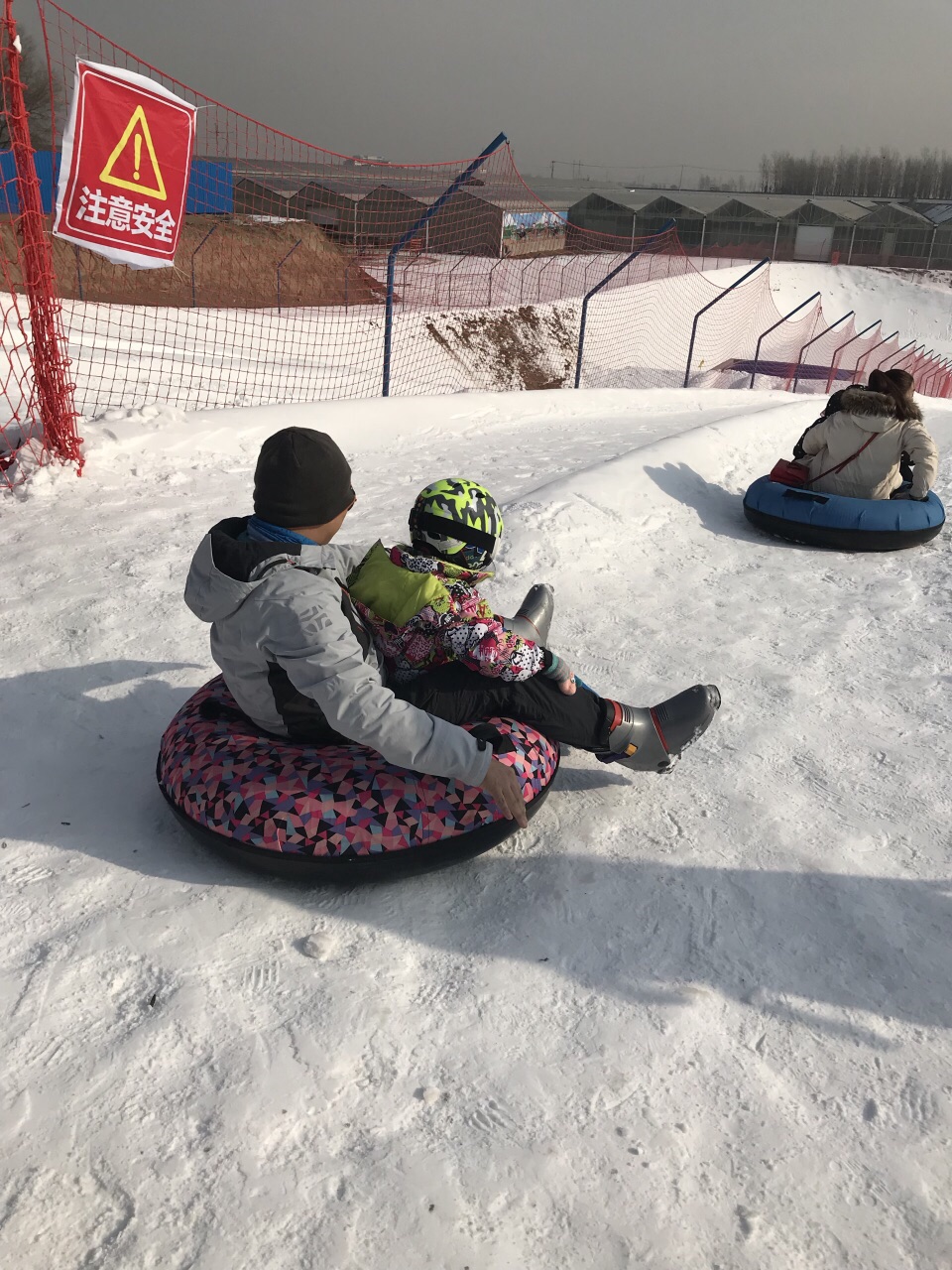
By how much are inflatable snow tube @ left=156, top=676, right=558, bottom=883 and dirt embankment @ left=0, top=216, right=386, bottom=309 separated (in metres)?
16.2

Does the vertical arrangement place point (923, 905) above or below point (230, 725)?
below

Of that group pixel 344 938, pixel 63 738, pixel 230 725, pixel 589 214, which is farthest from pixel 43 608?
pixel 589 214

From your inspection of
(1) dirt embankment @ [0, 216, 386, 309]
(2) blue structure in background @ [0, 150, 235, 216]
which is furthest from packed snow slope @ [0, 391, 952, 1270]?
(1) dirt embankment @ [0, 216, 386, 309]

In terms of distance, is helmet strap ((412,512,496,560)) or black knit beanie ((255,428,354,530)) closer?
black knit beanie ((255,428,354,530))

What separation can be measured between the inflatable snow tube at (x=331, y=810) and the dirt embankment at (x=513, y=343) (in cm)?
1539

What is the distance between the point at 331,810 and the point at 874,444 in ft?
14.3

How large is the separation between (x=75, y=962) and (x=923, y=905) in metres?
2.21

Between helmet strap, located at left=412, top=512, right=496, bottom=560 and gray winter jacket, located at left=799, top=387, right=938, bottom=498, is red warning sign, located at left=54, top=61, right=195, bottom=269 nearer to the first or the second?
helmet strap, located at left=412, top=512, right=496, bottom=560

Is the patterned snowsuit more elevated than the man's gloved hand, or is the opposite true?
the patterned snowsuit

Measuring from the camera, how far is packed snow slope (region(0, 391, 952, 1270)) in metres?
1.67

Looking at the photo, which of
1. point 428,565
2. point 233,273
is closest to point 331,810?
point 428,565

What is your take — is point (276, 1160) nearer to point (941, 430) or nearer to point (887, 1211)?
point (887, 1211)

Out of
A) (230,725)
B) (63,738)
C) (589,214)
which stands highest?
(589,214)

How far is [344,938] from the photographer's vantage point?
2.34 m
